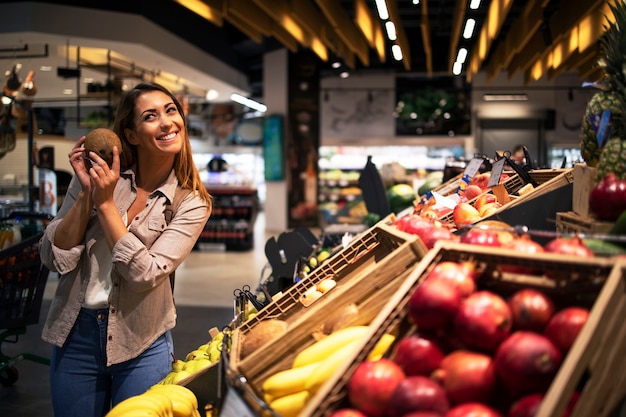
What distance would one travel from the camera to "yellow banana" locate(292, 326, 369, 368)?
1.45 metres

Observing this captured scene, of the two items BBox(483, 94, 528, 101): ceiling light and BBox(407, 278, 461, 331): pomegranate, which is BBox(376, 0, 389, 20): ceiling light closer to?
BBox(407, 278, 461, 331): pomegranate

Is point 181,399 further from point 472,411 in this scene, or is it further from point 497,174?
point 497,174

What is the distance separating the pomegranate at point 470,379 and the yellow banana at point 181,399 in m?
0.77

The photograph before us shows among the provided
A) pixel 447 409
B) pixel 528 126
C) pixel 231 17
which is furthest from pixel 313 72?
pixel 447 409

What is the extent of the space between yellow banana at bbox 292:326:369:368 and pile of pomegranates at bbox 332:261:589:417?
187 millimetres

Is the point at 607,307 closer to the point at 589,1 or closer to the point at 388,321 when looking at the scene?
the point at 388,321

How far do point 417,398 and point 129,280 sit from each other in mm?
1132

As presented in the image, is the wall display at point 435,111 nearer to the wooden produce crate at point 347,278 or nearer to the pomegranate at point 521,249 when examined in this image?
the wooden produce crate at point 347,278

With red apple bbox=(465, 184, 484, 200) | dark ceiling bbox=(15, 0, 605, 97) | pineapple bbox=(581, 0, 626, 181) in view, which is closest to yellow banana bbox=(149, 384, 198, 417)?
pineapple bbox=(581, 0, 626, 181)

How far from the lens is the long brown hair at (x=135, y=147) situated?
218 centimetres

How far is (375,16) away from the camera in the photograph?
10.9m

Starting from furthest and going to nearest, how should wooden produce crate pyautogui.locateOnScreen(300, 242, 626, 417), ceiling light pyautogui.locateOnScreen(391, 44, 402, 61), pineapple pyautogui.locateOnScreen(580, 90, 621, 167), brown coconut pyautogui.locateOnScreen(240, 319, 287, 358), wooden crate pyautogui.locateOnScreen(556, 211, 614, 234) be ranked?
1. ceiling light pyautogui.locateOnScreen(391, 44, 402, 61)
2. pineapple pyautogui.locateOnScreen(580, 90, 621, 167)
3. brown coconut pyautogui.locateOnScreen(240, 319, 287, 358)
4. wooden crate pyautogui.locateOnScreen(556, 211, 614, 234)
5. wooden produce crate pyautogui.locateOnScreen(300, 242, 626, 417)

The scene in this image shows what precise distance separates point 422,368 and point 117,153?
1.25m

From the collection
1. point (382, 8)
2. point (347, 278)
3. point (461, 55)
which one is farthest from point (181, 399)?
point (461, 55)
